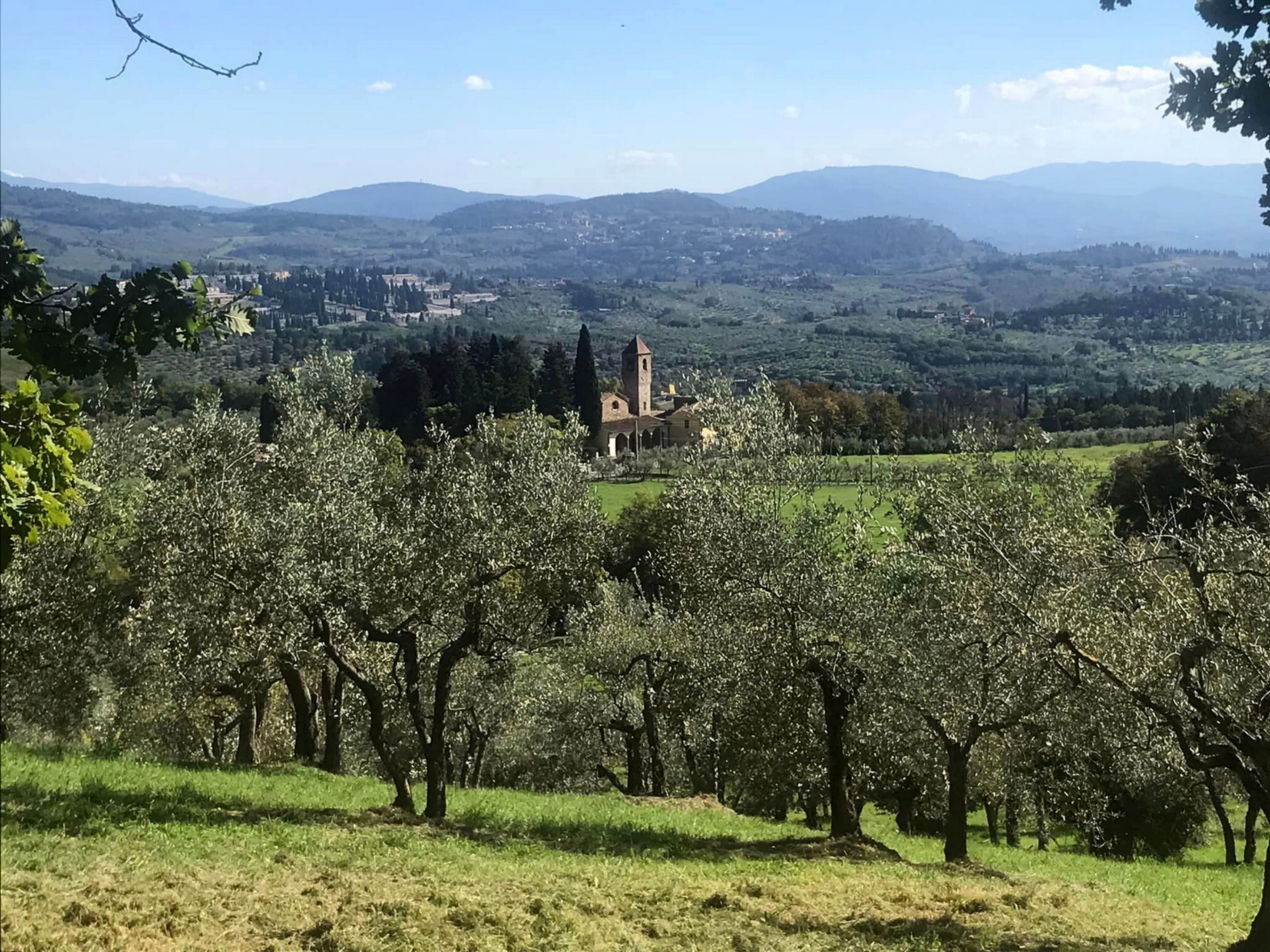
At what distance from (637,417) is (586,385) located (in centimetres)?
1741

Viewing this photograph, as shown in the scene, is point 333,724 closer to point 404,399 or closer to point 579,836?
point 579,836

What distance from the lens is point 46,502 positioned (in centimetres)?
614

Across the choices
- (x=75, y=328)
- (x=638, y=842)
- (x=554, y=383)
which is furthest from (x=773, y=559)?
(x=554, y=383)

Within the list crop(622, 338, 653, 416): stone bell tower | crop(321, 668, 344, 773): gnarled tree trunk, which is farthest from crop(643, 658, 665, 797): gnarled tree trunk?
crop(622, 338, 653, 416): stone bell tower

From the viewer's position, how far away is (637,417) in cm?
11281

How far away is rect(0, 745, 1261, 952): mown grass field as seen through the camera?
8.16 metres

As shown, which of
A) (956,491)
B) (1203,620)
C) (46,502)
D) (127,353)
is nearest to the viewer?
(46,502)


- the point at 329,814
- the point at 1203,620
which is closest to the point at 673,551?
the point at 329,814

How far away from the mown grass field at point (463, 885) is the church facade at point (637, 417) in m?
80.3

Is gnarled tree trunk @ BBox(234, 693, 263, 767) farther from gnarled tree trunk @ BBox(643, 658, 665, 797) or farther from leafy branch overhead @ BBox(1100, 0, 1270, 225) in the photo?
leafy branch overhead @ BBox(1100, 0, 1270, 225)

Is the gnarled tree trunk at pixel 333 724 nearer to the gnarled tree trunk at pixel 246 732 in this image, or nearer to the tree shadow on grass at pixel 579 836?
the gnarled tree trunk at pixel 246 732

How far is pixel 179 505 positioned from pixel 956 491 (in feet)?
53.4

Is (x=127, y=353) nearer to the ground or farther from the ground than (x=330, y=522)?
farther from the ground

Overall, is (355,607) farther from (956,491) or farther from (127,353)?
(956,491)
